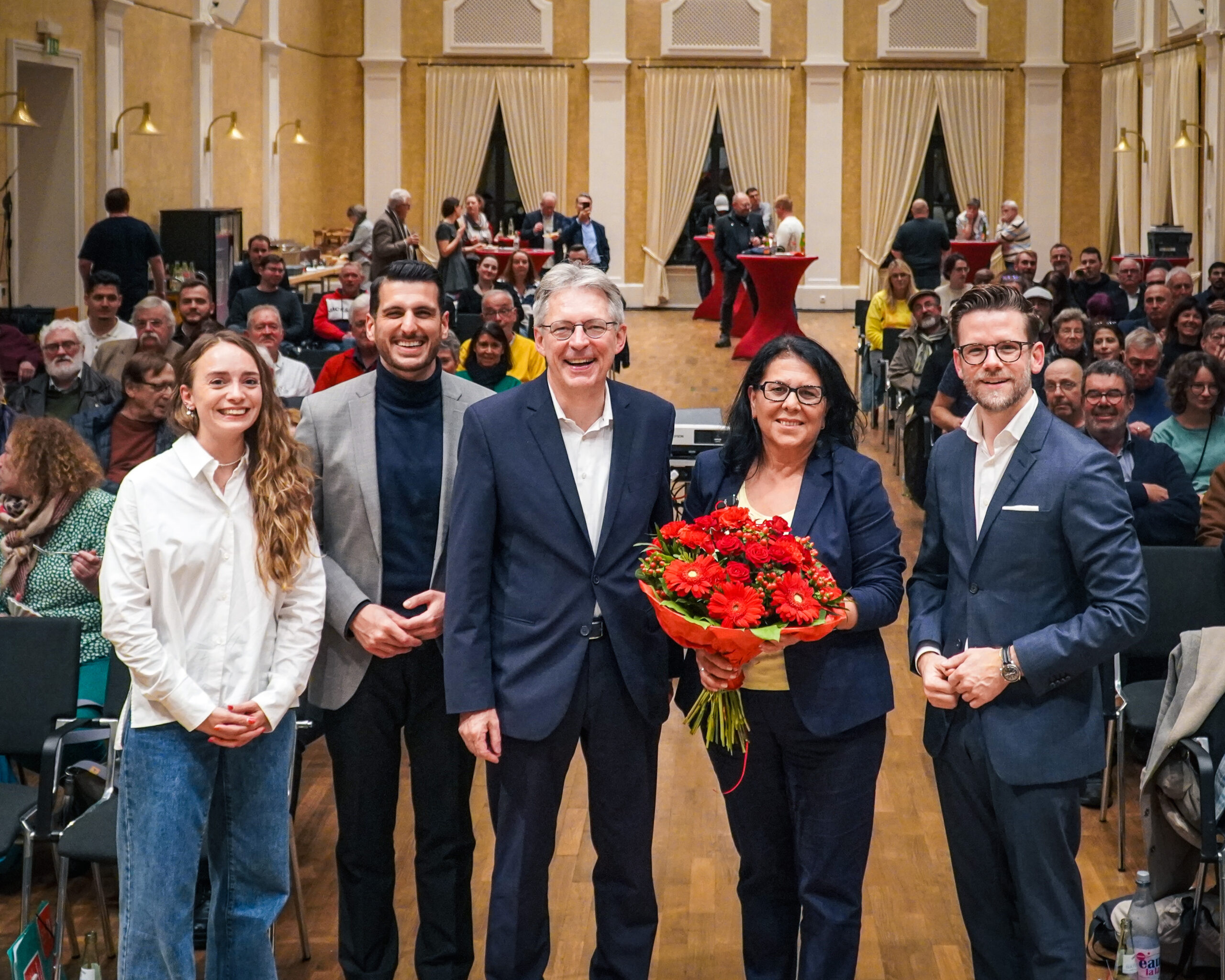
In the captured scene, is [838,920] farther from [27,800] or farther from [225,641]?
[27,800]

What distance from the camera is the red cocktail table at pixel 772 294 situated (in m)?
13.4

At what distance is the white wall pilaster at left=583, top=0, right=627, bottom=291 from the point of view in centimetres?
1869

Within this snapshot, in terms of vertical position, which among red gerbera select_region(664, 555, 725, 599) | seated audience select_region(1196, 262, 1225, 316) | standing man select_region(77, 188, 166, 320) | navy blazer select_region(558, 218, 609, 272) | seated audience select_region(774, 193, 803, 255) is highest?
navy blazer select_region(558, 218, 609, 272)

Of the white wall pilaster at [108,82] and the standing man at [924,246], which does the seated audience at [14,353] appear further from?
the standing man at [924,246]

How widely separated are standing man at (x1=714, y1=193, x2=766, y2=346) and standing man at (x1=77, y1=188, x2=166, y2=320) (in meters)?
5.86

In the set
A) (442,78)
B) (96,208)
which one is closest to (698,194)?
(442,78)

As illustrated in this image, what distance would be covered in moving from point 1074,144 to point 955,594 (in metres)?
17.3

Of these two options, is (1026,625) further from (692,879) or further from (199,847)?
(692,879)

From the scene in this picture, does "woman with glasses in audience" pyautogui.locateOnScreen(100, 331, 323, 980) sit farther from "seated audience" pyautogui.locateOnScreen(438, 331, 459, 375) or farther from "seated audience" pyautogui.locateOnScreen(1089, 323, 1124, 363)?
"seated audience" pyautogui.locateOnScreen(1089, 323, 1124, 363)

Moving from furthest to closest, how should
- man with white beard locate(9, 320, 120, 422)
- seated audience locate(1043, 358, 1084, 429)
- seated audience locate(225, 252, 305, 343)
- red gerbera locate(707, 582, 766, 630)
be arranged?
seated audience locate(225, 252, 305, 343)
man with white beard locate(9, 320, 120, 422)
seated audience locate(1043, 358, 1084, 429)
red gerbera locate(707, 582, 766, 630)

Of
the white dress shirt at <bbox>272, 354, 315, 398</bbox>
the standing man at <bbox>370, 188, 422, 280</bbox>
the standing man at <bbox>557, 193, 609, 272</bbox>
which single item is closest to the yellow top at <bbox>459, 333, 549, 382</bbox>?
the white dress shirt at <bbox>272, 354, 315, 398</bbox>

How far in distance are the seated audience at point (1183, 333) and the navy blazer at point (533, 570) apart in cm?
609

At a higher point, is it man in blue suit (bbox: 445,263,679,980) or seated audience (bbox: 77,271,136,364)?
seated audience (bbox: 77,271,136,364)

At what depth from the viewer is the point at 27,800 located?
368cm
